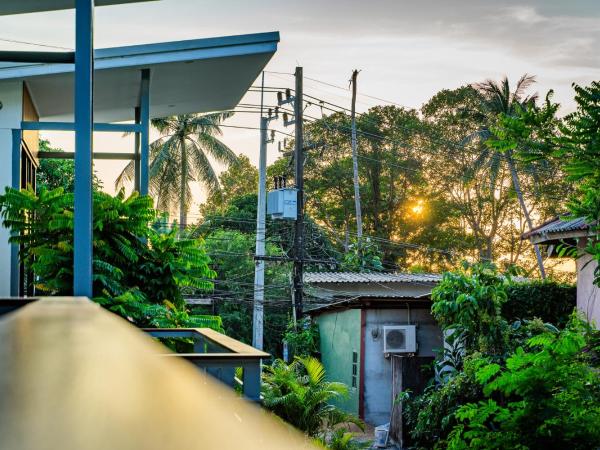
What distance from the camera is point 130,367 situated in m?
0.63

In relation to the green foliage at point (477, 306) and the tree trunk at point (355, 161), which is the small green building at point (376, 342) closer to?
the green foliage at point (477, 306)

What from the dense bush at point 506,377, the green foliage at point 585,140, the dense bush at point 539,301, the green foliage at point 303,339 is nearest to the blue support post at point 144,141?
the dense bush at point 506,377

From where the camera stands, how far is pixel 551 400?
8312 mm

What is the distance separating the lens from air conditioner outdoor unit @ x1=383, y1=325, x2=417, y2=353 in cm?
1691

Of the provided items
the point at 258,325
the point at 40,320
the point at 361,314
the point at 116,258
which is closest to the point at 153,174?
the point at 258,325

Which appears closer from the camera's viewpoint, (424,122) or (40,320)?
(40,320)

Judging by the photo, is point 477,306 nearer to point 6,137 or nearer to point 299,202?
point 6,137

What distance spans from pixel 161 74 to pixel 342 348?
34.4ft

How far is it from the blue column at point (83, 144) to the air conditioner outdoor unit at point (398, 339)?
12612 millimetres

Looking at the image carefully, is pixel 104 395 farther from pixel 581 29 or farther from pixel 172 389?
pixel 581 29

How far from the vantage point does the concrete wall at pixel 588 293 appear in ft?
41.1

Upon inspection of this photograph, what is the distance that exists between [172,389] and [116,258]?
7473mm

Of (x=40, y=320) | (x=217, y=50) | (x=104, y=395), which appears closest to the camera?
(x=104, y=395)

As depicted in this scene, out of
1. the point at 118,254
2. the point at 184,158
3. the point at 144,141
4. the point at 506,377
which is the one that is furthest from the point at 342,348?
the point at 184,158
